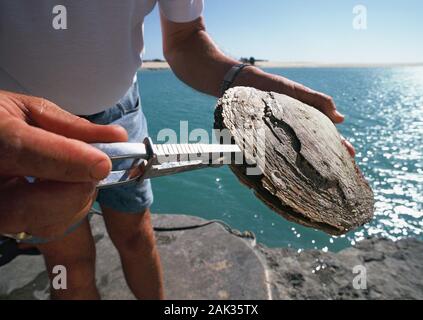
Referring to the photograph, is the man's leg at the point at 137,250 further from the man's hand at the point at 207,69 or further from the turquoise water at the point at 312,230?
the turquoise water at the point at 312,230

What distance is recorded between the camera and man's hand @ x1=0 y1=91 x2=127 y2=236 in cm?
66

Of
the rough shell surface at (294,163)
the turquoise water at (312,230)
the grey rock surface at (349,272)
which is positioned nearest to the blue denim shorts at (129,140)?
the rough shell surface at (294,163)

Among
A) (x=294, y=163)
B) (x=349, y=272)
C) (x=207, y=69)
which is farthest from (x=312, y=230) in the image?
(x=294, y=163)

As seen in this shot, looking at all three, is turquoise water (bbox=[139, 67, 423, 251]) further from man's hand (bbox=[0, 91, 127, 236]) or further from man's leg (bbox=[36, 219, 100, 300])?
man's hand (bbox=[0, 91, 127, 236])

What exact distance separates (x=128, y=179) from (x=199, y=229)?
2595 mm

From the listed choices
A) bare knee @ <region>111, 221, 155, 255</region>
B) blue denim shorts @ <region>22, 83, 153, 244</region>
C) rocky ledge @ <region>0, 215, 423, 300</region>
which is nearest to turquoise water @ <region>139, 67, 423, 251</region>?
rocky ledge @ <region>0, 215, 423, 300</region>

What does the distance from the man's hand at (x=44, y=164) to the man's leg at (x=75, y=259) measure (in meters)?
0.98

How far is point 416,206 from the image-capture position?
6109mm

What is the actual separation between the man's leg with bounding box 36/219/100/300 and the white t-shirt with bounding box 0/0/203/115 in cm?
71

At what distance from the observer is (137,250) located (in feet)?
6.88

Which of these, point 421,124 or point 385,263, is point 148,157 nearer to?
point 385,263

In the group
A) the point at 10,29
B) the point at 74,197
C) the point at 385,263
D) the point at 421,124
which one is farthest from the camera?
the point at 421,124
